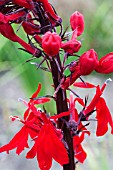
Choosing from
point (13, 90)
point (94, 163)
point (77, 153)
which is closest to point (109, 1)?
point (13, 90)

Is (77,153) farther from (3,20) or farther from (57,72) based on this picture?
(3,20)

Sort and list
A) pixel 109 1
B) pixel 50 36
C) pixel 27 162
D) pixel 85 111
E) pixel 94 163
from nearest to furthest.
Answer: pixel 50 36, pixel 85 111, pixel 94 163, pixel 27 162, pixel 109 1

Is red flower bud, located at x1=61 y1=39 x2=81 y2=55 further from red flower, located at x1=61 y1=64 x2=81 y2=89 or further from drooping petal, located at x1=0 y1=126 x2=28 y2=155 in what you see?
drooping petal, located at x1=0 y1=126 x2=28 y2=155

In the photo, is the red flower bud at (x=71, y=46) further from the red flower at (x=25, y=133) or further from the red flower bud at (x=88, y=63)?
the red flower at (x=25, y=133)

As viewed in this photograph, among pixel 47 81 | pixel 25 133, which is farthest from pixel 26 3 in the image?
pixel 47 81

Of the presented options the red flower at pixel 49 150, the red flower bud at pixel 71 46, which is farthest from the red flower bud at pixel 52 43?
the red flower at pixel 49 150
